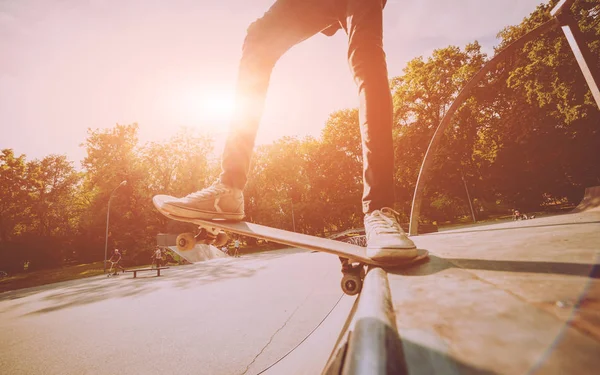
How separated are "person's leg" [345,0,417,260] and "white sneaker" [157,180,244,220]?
824 mm

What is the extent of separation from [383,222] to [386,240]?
196 millimetres

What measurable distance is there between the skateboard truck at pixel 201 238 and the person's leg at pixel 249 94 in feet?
0.75

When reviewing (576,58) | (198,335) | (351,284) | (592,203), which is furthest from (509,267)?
(592,203)

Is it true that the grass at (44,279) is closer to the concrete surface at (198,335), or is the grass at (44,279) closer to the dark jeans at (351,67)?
the concrete surface at (198,335)

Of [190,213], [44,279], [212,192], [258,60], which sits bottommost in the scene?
[44,279]

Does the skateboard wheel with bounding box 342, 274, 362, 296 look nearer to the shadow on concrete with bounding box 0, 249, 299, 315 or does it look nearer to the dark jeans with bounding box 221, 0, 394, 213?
the dark jeans with bounding box 221, 0, 394, 213

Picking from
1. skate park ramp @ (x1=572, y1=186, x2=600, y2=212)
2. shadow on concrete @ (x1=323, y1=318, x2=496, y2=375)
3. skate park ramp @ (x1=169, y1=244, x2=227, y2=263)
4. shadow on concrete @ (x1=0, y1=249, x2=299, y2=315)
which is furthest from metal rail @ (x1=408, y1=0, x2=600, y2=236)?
skate park ramp @ (x1=169, y1=244, x2=227, y2=263)

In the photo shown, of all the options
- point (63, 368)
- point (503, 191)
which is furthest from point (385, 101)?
point (503, 191)

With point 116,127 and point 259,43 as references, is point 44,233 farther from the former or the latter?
point 259,43

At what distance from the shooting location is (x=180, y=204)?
1598 mm

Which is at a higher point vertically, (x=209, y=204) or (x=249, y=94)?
(x=249, y=94)

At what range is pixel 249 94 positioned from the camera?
1.80m

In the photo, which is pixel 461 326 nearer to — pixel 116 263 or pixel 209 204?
pixel 209 204

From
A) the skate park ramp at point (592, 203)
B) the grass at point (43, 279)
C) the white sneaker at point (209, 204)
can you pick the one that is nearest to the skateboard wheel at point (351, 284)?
the white sneaker at point (209, 204)
